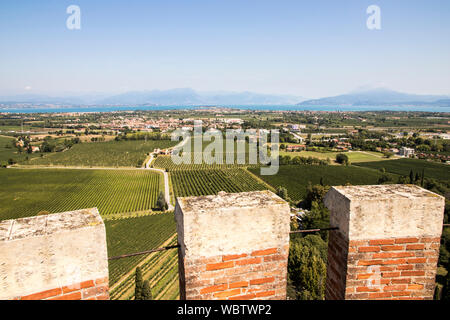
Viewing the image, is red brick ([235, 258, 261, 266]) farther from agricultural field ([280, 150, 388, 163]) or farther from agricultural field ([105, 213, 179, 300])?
agricultural field ([280, 150, 388, 163])

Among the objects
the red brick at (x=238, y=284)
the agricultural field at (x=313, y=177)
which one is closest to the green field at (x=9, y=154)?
the agricultural field at (x=313, y=177)

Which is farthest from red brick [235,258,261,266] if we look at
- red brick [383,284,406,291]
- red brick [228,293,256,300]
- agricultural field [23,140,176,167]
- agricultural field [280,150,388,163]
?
agricultural field [280,150,388,163]

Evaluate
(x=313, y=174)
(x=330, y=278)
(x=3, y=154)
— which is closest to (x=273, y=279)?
(x=330, y=278)

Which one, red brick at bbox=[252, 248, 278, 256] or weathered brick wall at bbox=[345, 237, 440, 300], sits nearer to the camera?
red brick at bbox=[252, 248, 278, 256]

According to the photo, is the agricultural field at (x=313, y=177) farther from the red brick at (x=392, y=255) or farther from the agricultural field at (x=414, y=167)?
the red brick at (x=392, y=255)

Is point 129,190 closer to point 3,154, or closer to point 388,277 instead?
point 388,277
